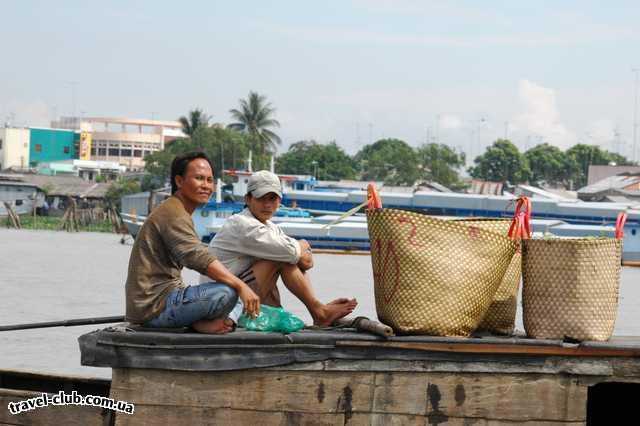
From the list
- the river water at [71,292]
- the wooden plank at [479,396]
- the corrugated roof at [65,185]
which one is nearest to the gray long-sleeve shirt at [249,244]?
the wooden plank at [479,396]

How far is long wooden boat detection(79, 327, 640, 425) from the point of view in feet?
14.1

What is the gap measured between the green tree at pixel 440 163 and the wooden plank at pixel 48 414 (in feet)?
258

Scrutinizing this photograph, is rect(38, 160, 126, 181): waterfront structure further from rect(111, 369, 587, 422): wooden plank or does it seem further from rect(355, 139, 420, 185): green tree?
rect(111, 369, 587, 422): wooden plank

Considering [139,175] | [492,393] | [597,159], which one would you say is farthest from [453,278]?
[597,159]

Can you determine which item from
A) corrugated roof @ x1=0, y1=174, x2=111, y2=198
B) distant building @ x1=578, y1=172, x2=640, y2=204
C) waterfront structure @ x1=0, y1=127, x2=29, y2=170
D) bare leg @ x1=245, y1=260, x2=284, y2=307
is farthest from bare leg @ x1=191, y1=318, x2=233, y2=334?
waterfront structure @ x1=0, y1=127, x2=29, y2=170

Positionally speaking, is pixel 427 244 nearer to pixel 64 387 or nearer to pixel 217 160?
pixel 64 387

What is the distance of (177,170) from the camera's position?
15.9 ft

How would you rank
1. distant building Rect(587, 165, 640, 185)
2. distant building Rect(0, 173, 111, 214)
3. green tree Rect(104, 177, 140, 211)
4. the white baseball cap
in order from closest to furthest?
the white baseball cap < green tree Rect(104, 177, 140, 211) < distant building Rect(0, 173, 111, 214) < distant building Rect(587, 165, 640, 185)

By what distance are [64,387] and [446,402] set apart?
2.25 metres

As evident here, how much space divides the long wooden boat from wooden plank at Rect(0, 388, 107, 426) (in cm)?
25

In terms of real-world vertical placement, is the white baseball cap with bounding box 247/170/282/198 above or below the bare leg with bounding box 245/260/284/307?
above

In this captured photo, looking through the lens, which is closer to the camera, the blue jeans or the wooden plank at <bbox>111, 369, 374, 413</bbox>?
the wooden plank at <bbox>111, 369, 374, 413</bbox>

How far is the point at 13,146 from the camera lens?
107500 millimetres

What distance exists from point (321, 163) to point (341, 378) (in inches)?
3409
